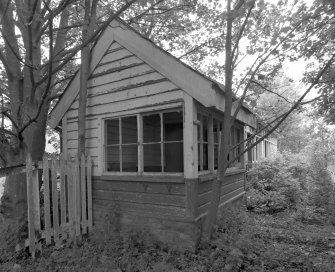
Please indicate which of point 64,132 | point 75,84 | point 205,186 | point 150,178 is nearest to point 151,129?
point 64,132

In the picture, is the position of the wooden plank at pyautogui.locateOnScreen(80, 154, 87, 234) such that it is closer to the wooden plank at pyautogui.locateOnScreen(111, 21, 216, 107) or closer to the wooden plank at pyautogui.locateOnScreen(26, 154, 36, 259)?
the wooden plank at pyautogui.locateOnScreen(26, 154, 36, 259)

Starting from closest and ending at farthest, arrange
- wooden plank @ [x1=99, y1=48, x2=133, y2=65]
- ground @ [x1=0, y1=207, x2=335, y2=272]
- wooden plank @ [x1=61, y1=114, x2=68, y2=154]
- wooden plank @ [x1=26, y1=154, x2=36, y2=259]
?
ground @ [x1=0, y1=207, x2=335, y2=272], wooden plank @ [x1=26, y1=154, x2=36, y2=259], wooden plank @ [x1=99, y1=48, x2=133, y2=65], wooden plank @ [x1=61, y1=114, x2=68, y2=154]

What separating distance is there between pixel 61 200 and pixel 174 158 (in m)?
4.14

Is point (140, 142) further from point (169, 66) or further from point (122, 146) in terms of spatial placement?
point (169, 66)

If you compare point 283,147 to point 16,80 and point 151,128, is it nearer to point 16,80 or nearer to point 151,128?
point 151,128

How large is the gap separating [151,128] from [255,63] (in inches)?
157

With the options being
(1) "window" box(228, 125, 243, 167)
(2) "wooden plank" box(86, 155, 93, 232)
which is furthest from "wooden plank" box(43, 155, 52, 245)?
(1) "window" box(228, 125, 243, 167)

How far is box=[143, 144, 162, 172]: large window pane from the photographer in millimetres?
7868

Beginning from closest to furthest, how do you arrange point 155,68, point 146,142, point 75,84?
point 155,68
point 75,84
point 146,142

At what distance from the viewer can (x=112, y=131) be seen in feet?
20.4

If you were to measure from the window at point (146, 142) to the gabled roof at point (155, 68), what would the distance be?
1.18 meters

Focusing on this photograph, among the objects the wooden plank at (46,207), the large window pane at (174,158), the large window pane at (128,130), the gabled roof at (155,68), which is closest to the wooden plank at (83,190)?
the wooden plank at (46,207)

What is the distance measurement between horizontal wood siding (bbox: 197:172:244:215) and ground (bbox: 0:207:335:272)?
0.56 meters

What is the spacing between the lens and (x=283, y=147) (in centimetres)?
4134
